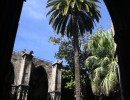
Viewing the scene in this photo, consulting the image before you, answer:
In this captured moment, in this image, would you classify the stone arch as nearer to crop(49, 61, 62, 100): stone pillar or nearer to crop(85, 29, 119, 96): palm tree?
crop(49, 61, 62, 100): stone pillar

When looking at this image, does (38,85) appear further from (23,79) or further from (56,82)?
(23,79)

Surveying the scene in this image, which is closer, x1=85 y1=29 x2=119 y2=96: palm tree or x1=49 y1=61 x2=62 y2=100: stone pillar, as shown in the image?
x1=85 y1=29 x2=119 y2=96: palm tree

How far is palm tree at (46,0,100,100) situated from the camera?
69.6ft

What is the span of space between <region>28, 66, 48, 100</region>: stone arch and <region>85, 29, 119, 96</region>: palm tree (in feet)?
26.7

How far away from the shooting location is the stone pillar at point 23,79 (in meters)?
24.5

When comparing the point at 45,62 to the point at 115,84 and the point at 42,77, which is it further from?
the point at 115,84

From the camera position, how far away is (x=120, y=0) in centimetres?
806

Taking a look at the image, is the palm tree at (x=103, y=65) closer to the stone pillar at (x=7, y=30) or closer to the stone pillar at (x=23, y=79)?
the stone pillar at (x=23, y=79)

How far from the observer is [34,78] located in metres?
29.6

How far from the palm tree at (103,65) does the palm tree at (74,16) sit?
5.64 ft

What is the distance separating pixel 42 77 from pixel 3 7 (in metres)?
24.3

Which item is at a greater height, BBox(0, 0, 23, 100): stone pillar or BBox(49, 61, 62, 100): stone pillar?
BBox(49, 61, 62, 100): stone pillar

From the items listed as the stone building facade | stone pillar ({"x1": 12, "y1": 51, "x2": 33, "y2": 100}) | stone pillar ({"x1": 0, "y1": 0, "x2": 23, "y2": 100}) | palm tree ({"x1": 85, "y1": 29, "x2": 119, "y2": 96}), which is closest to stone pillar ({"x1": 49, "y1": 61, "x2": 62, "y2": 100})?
the stone building facade

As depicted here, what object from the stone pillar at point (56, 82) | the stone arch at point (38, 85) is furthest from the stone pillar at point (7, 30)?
the stone arch at point (38, 85)
